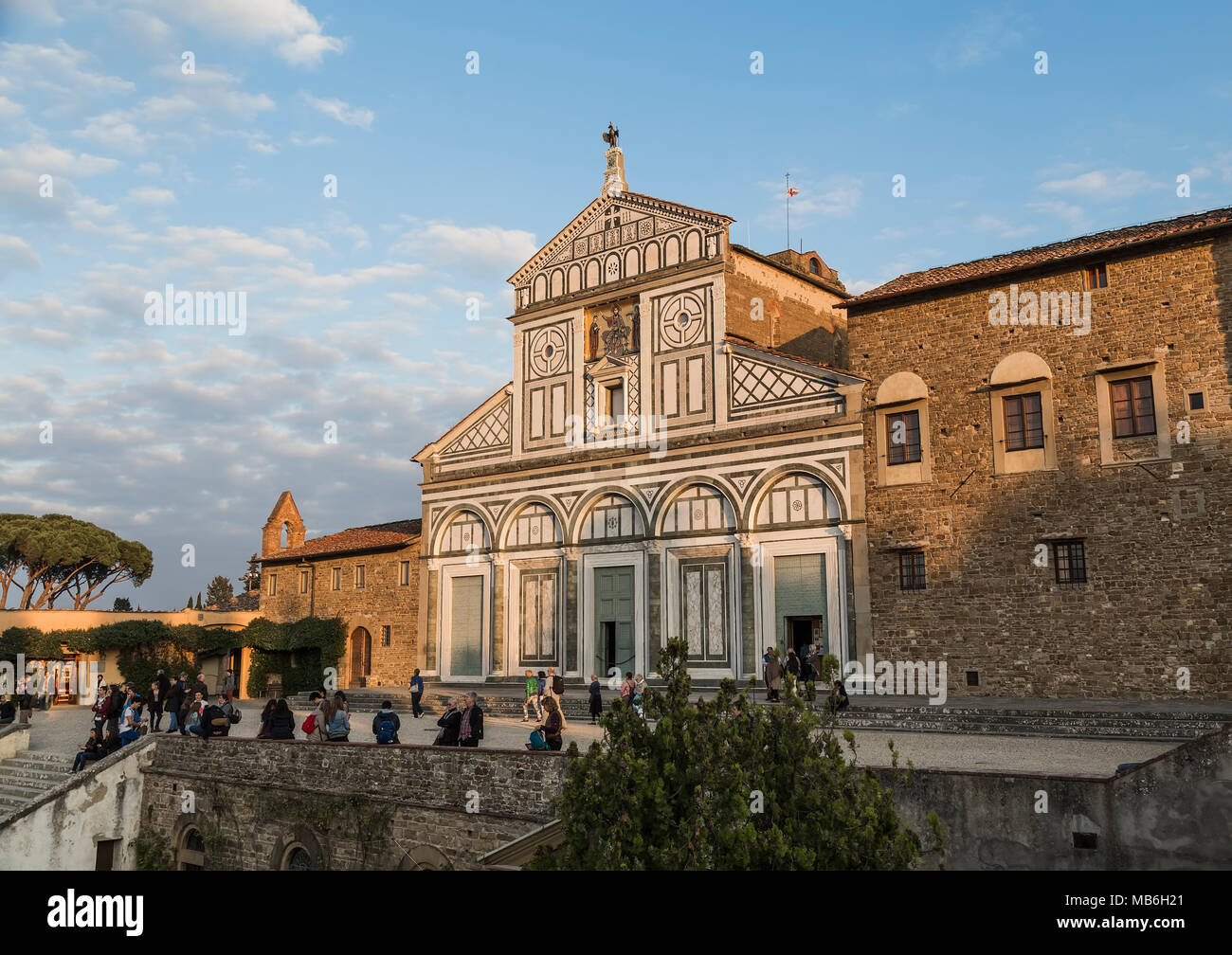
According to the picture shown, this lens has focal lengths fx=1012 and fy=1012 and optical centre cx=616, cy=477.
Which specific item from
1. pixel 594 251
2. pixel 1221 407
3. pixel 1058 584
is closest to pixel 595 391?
pixel 594 251

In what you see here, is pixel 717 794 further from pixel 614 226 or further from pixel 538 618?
pixel 614 226

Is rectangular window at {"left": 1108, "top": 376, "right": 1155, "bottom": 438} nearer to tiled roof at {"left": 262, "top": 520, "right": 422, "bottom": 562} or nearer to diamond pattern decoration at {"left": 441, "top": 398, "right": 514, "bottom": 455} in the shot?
diamond pattern decoration at {"left": 441, "top": 398, "right": 514, "bottom": 455}

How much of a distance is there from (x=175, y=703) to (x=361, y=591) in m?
14.9

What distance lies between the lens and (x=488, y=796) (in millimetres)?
15773

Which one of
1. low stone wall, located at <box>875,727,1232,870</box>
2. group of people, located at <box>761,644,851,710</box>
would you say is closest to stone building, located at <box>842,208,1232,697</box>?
group of people, located at <box>761,644,851,710</box>

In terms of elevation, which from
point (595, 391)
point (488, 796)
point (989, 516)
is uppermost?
point (595, 391)

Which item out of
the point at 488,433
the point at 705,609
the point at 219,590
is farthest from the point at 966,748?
the point at 219,590

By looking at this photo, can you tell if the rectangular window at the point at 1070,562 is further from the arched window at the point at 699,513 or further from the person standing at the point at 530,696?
the person standing at the point at 530,696

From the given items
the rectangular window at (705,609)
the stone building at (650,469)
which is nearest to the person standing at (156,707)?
the stone building at (650,469)

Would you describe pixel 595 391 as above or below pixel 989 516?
above

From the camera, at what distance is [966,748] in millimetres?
17031

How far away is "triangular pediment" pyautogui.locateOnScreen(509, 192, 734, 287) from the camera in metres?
30.7
